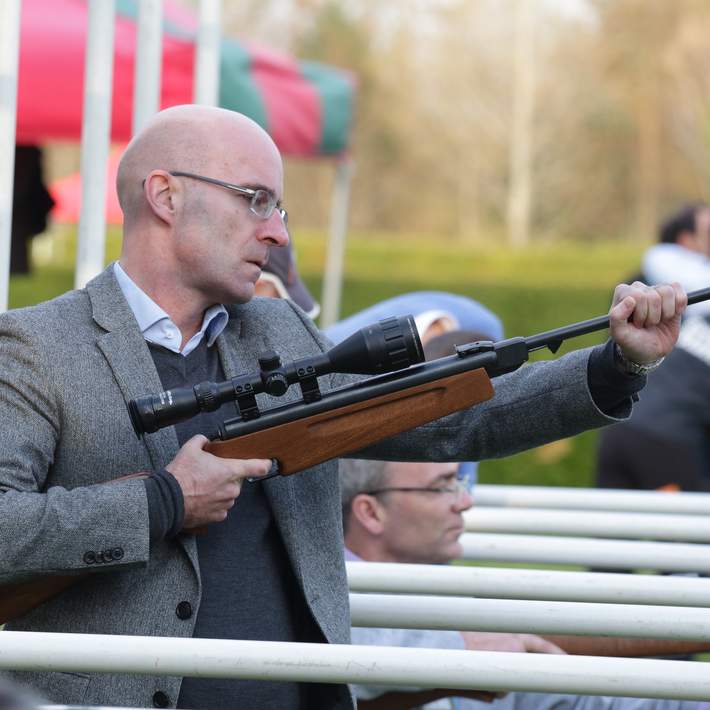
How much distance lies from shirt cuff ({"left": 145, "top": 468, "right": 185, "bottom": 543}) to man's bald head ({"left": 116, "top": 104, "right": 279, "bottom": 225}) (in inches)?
22.9

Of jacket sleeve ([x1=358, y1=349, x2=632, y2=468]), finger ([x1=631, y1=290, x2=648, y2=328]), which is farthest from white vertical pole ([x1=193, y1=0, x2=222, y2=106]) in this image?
finger ([x1=631, y1=290, x2=648, y2=328])

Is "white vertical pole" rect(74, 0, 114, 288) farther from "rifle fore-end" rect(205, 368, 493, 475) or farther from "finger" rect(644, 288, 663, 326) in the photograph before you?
"finger" rect(644, 288, 663, 326)

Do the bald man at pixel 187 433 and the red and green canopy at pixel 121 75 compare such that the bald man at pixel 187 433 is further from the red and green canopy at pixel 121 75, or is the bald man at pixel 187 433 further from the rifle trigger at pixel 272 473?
the red and green canopy at pixel 121 75

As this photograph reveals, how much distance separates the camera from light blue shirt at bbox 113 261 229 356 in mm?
2594

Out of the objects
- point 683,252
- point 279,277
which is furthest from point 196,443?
point 683,252

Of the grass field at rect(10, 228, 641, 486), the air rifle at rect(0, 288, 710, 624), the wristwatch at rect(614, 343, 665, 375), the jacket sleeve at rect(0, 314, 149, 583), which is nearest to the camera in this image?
the jacket sleeve at rect(0, 314, 149, 583)

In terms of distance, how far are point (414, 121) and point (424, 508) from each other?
34007 mm

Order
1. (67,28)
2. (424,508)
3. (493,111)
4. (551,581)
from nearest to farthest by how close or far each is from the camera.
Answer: (551,581)
(424,508)
(67,28)
(493,111)

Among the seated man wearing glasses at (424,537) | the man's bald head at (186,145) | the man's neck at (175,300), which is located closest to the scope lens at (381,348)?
the man's neck at (175,300)

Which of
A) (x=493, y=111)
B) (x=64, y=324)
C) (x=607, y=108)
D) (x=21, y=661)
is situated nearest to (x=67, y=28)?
(x=64, y=324)

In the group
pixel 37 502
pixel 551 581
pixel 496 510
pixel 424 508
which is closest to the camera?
pixel 37 502

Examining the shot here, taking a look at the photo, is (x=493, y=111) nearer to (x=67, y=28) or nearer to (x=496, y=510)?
(x=67, y=28)

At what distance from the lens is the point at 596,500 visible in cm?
411

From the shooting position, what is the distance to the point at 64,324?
2.52m
